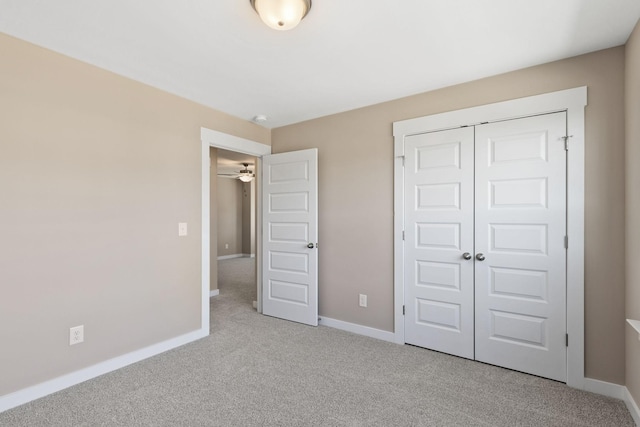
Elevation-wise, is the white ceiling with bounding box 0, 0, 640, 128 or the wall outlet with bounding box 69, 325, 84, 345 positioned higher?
the white ceiling with bounding box 0, 0, 640, 128

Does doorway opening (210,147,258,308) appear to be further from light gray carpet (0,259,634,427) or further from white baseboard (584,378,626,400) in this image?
white baseboard (584,378,626,400)

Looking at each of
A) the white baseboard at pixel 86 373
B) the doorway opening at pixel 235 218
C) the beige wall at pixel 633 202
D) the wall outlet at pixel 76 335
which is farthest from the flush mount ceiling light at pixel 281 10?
the doorway opening at pixel 235 218

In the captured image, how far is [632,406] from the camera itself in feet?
6.47

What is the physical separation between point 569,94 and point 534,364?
206cm

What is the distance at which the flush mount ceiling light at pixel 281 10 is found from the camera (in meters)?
1.60

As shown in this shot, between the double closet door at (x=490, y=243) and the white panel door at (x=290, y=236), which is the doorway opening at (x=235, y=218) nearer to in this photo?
the white panel door at (x=290, y=236)

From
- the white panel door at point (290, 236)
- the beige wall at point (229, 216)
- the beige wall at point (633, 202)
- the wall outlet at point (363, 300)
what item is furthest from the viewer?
the beige wall at point (229, 216)

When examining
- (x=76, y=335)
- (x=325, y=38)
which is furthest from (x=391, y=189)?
(x=76, y=335)

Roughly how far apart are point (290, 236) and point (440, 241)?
1.71m

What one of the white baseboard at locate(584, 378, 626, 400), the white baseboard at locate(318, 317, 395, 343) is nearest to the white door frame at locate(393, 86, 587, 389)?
the white baseboard at locate(584, 378, 626, 400)

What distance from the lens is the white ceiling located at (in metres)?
1.77

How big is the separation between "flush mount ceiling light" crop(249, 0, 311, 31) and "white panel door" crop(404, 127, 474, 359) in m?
1.70

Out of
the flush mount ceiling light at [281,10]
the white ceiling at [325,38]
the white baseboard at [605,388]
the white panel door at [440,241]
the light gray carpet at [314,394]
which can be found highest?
the white ceiling at [325,38]

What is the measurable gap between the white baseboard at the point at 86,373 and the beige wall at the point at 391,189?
1.60m
